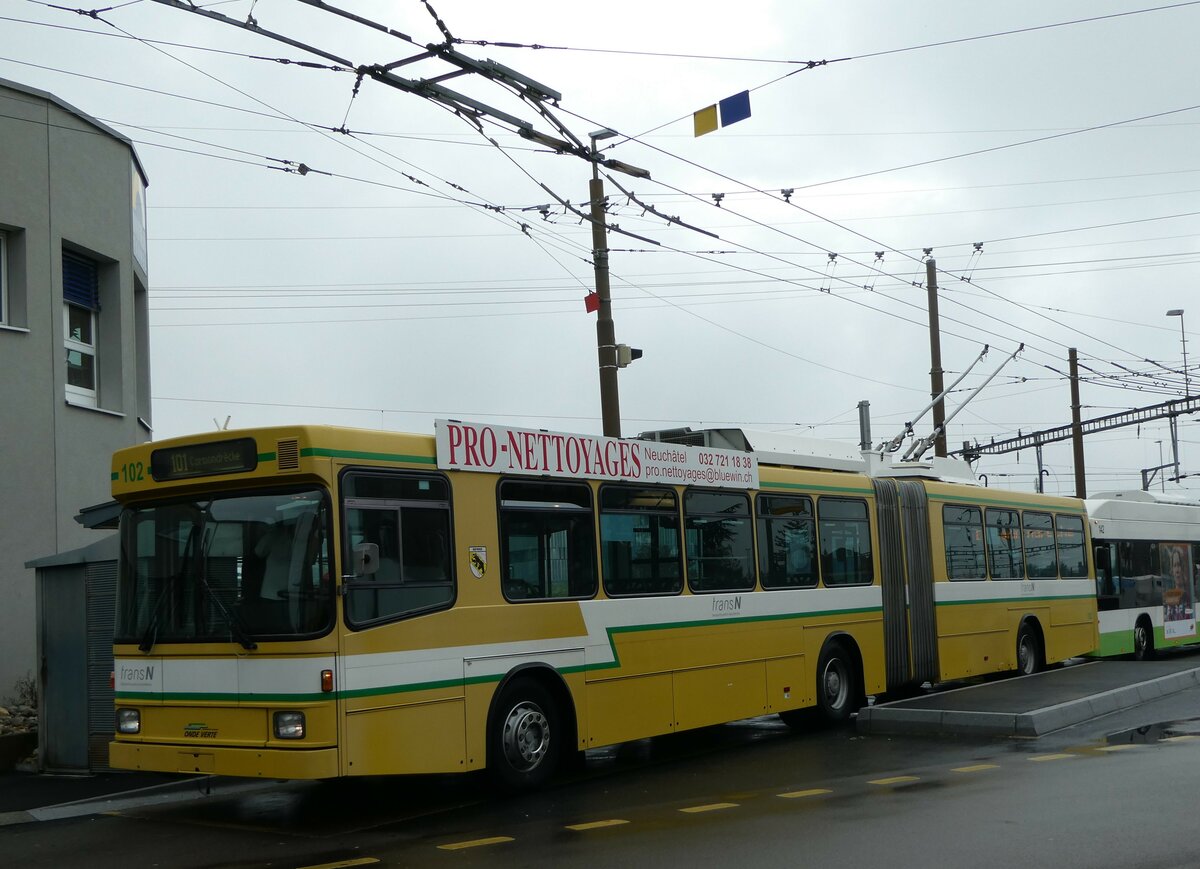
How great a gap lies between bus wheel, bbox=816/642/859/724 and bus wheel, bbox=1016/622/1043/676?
497cm

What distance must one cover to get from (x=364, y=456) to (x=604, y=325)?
7.79 metres

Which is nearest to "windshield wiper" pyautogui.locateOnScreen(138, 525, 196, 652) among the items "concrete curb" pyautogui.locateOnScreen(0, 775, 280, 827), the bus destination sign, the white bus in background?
the bus destination sign

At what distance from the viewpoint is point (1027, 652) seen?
766 inches

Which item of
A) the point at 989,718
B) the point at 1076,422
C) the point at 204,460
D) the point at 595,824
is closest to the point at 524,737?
the point at 595,824

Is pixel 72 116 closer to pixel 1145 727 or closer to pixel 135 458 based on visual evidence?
pixel 135 458

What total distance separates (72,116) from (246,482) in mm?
10013

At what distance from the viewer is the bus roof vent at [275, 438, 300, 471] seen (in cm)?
912

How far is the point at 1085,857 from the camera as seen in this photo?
7.32 meters

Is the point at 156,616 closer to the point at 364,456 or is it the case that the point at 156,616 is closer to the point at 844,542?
the point at 364,456

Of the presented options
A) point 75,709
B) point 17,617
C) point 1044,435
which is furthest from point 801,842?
point 1044,435

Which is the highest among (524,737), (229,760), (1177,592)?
(1177,592)

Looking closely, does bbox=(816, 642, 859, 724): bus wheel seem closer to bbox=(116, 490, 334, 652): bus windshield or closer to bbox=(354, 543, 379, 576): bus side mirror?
bbox=(354, 543, 379, 576): bus side mirror

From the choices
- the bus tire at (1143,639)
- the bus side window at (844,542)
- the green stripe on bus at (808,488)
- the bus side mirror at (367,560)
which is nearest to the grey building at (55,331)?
the bus side mirror at (367,560)

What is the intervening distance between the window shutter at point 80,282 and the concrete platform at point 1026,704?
38.4 feet
